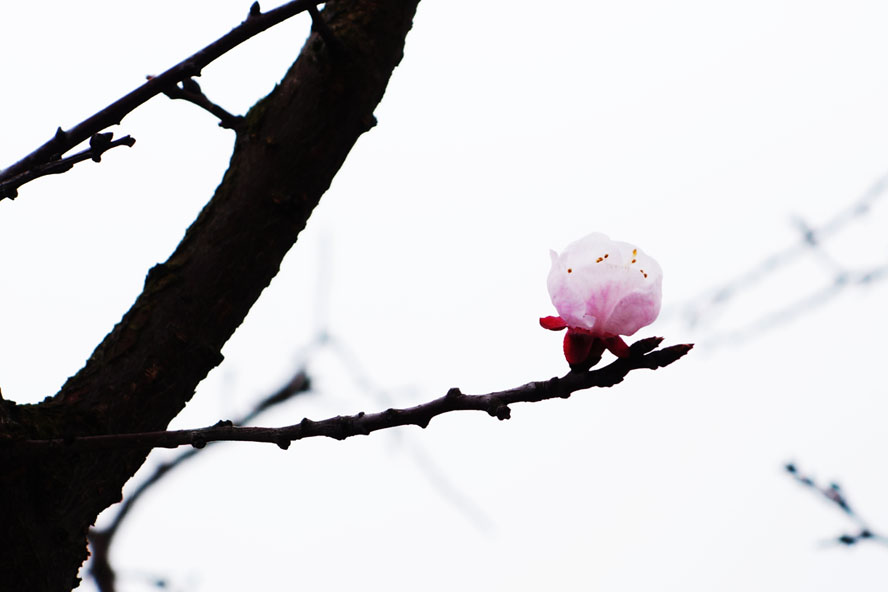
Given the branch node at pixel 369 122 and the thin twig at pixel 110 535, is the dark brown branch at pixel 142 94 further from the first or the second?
the thin twig at pixel 110 535

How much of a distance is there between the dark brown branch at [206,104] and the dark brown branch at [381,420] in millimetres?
612

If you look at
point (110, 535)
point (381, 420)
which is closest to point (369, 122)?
point (381, 420)

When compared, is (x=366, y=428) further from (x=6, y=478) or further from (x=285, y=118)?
(x=285, y=118)

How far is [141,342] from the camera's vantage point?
1388mm

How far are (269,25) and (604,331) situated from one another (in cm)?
57

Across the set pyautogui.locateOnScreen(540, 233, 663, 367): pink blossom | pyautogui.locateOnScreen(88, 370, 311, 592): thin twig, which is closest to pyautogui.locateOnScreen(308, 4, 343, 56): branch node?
pyautogui.locateOnScreen(540, 233, 663, 367): pink blossom

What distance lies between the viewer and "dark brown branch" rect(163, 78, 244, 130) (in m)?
1.41

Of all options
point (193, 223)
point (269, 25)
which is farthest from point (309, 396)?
point (269, 25)

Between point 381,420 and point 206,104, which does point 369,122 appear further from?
point 381,420

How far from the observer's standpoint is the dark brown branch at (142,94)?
920mm

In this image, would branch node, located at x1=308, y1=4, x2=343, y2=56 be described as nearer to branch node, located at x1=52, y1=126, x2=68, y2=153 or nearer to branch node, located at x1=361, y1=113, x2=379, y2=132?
branch node, located at x1=361, y1=113, x2=379, y2=132

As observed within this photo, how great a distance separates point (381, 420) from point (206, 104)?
0.81 meters

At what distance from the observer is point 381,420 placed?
0.95m

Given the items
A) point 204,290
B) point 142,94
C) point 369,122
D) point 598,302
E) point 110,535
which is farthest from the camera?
point 110,535
